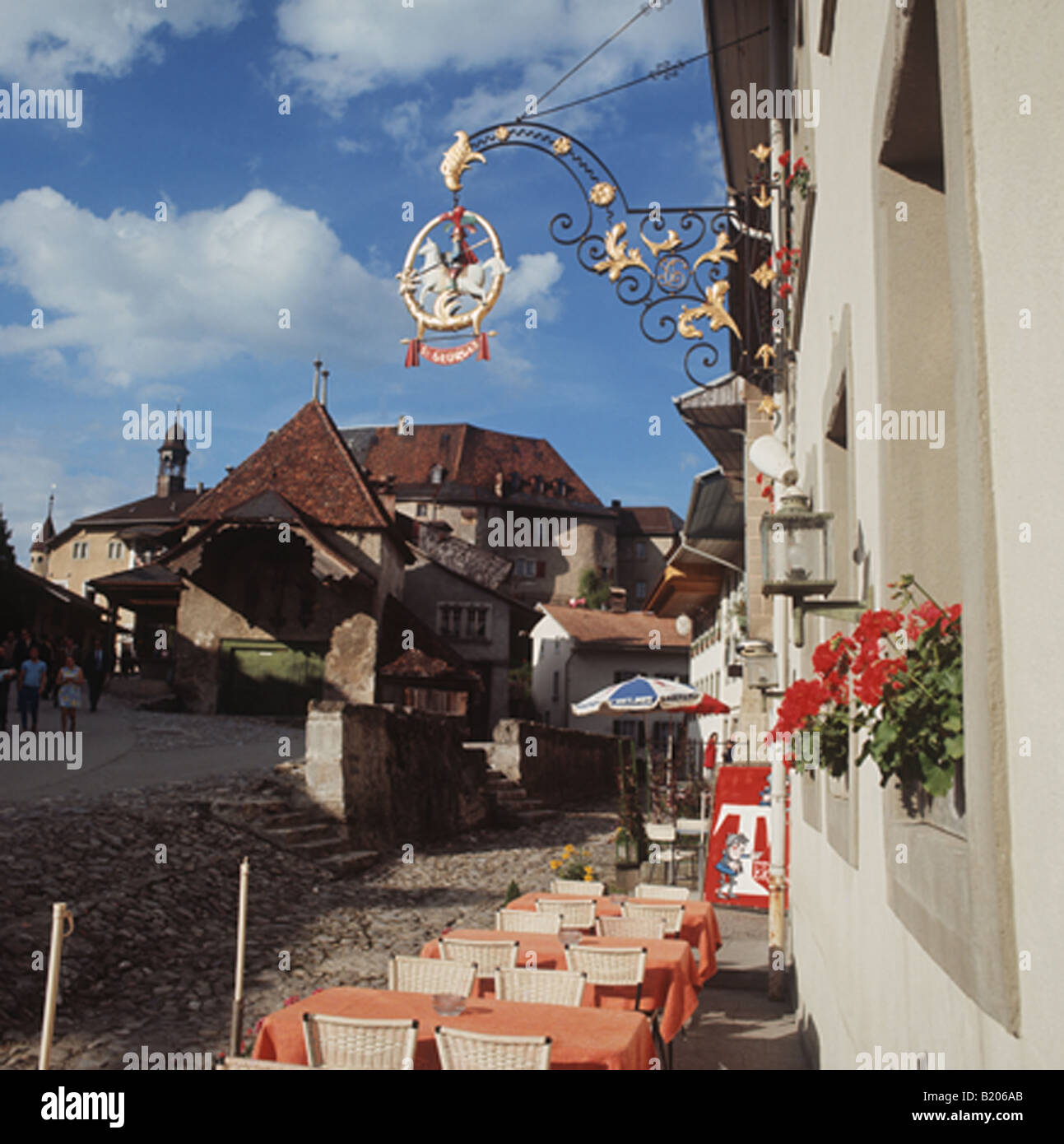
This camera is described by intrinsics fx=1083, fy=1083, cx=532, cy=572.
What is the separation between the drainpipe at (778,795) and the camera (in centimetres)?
816

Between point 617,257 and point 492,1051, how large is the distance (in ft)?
20.0

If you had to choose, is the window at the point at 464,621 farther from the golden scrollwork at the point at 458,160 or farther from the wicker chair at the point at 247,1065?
the wicker chair at the point at 247,1065

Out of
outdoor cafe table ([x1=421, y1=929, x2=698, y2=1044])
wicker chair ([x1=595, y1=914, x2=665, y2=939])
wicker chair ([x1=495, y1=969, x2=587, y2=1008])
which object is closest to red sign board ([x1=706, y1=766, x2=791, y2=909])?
wicker chair ([x1=595, y1=914, x2=665, y2=939])

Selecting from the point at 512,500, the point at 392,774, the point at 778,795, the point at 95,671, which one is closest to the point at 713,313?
the point at 778,795

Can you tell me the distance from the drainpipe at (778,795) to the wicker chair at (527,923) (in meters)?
1.86

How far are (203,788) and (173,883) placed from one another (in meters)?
3.95

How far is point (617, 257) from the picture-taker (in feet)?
27.2

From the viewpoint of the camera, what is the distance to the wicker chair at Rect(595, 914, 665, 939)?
7066 millimetres

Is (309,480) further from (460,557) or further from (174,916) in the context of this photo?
(174,916)

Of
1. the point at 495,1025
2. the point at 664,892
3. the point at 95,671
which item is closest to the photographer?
the point at 495,1025

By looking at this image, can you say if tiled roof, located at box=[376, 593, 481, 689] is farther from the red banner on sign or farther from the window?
the red banner on sign

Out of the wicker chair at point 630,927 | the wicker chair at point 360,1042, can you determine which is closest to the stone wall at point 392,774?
the wicker chair at point 630,927
